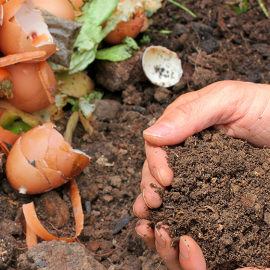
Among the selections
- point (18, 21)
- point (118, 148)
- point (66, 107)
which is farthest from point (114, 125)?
point (18, 21)

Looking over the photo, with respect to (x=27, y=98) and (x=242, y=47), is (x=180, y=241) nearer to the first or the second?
(x=27, y=98)

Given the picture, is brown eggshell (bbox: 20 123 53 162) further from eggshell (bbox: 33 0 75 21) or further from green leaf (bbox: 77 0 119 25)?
green leaf (bbox: 77 0 119 25)

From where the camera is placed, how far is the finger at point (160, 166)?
1196mm

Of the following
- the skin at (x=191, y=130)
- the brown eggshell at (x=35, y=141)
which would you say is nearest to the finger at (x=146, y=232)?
the skin at (x=191, y=130)

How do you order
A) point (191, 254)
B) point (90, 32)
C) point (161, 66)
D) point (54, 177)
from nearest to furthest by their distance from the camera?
point (191, 254) < point (54, 177) < point (90, 32) < point (161, 66)

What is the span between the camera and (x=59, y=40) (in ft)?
6.05

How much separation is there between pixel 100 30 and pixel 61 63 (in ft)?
1.43

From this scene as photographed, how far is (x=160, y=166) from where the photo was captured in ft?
3.97

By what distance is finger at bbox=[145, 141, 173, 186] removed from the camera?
1196 millimetres

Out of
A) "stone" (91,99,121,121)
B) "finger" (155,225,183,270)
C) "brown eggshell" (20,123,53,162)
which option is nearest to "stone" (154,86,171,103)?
"stone" (91,99,121,121)

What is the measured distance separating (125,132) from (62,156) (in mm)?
576

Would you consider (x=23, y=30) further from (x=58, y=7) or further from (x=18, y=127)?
(x=18, y=127)

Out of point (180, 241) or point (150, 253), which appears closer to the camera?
point (180, 241)

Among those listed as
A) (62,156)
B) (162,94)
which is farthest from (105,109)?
(62,156)
